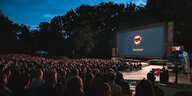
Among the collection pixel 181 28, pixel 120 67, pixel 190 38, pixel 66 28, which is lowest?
pixel 120 67

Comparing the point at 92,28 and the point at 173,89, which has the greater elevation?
the point at 92,28

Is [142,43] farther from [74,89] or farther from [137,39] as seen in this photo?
[74,89]

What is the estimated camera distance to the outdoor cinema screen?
66.0ft

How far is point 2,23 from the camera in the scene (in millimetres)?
56625

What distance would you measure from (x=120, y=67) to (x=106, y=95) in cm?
1519

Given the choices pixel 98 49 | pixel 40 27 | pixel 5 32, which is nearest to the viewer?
pixel 98 49

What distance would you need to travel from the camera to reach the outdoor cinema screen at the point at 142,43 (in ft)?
66.0

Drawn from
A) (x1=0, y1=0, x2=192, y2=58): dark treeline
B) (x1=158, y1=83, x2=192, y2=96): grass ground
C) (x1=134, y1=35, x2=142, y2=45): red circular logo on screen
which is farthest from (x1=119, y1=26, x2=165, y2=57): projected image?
(x1=0, y1=0, x2=192, y2=58): dark treeline

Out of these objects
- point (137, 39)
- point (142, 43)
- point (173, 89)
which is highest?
point (137, 39)

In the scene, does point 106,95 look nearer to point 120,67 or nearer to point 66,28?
point 120,67

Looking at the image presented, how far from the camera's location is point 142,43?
20984mm

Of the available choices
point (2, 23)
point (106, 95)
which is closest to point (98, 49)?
point (2, 23)

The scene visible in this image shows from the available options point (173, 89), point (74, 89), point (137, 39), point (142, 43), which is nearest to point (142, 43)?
point (142, 43)

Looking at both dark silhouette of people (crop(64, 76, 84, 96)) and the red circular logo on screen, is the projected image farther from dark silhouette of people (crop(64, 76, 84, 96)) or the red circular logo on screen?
dark silhouette of people (crop(64, 76, 84, 96))
